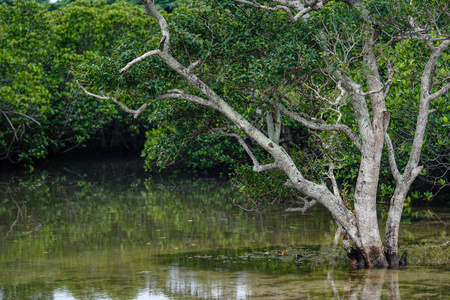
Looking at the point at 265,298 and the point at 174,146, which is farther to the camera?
the point at 174,146

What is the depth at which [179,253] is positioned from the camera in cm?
1158

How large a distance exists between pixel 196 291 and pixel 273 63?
12.2 feet

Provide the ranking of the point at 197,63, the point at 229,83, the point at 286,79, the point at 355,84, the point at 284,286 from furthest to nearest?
the point at 229,83 < the point at 286,79 < the point at 197,63 < the point at 355,84 < the point at 284,286

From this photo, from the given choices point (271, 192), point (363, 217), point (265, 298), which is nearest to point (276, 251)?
point (271, 192)

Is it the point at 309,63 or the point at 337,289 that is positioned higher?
the point at 309,63

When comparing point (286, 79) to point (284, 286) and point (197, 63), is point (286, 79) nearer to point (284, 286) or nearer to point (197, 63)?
point (197, 63)

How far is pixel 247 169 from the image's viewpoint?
1142 centimetres

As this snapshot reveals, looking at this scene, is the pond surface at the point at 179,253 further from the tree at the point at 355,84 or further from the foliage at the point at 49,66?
the foliage at the point at 49,66

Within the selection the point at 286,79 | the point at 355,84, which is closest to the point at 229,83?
the point at 286,79

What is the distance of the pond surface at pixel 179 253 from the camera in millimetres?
8781

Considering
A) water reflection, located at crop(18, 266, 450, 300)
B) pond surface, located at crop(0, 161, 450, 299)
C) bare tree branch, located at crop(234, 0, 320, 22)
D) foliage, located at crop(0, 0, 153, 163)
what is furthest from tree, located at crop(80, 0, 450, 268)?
foliage, located at crop(0, 0, 153, 163)

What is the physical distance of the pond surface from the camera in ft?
28.8

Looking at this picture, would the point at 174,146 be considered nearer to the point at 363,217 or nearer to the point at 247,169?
the point at 247,169

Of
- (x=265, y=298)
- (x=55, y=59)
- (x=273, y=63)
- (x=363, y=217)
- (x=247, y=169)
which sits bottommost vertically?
(x=265, y=298)
